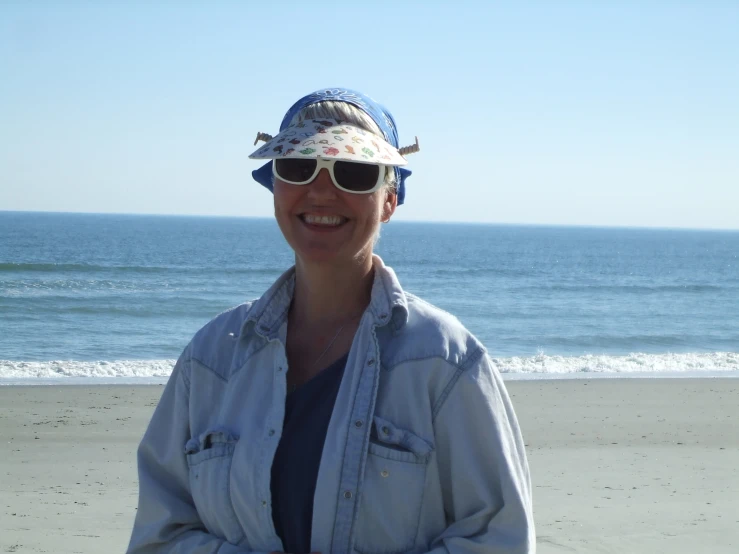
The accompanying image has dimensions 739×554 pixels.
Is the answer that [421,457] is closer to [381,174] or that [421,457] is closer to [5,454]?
[381,174]

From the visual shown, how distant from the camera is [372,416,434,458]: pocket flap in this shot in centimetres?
170

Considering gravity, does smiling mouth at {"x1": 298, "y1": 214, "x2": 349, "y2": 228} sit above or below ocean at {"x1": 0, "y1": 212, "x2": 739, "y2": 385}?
above

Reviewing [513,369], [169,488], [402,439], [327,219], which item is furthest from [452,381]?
[513,369]

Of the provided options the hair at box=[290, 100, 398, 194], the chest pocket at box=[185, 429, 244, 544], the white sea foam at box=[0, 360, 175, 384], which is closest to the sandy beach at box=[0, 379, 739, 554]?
the white sea foam at box=[0, 360, 175, 384]

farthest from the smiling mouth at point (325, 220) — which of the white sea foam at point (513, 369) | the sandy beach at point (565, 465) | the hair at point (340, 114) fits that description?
the white sea foam at point (513, 369)

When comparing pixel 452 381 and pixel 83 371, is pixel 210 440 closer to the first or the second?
pixel 452 381

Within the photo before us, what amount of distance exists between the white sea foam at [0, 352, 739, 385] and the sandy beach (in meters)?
1.45

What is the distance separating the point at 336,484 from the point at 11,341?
1828 cm

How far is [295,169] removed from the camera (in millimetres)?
1868

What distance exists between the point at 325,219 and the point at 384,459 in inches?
21.0

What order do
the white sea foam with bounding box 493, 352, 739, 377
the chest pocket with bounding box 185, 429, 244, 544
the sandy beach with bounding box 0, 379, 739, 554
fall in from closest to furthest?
the chest pocket with bounding box 185, 429, 244, 544 → the sandy beach with bounding box 0, 379, 739, 554 → the white sea foam with bounding box 493, 352, 739, 377

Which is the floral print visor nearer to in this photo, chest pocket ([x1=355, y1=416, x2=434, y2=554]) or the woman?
the woman

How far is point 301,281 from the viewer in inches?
80.2

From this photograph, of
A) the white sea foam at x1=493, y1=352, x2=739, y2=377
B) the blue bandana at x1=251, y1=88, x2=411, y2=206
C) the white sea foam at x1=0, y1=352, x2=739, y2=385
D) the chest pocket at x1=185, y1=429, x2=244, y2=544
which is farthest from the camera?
the white sea foam at x1=493, y1=352, x2=739, y2=377
